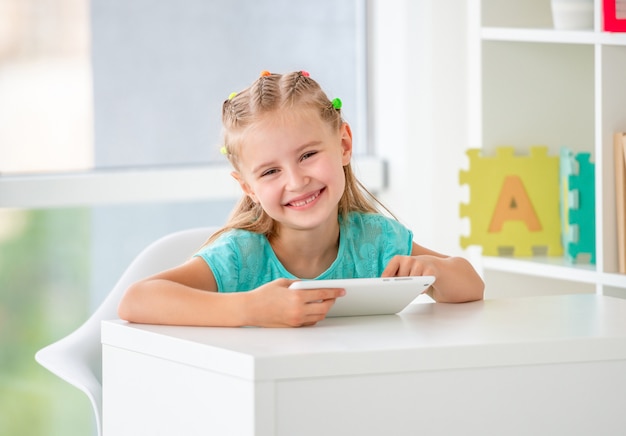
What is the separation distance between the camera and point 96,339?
5.60 feet

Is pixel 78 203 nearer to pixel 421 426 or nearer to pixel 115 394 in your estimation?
pixel 115 394

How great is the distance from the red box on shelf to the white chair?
843 millimetres

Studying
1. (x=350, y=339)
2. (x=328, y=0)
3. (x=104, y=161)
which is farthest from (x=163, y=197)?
(x=350, y=339)

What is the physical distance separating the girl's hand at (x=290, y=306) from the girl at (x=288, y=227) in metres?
Answer: 0.04

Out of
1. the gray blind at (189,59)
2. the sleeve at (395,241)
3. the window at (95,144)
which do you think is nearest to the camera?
the sleeve at (395,241)

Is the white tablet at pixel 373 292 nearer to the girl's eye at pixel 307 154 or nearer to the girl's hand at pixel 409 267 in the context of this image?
the girl's hand at pixel 409 267

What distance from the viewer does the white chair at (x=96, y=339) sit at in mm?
1542

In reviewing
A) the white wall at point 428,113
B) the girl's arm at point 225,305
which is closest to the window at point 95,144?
the white wall at point 428,113

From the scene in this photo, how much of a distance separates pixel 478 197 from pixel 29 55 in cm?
125

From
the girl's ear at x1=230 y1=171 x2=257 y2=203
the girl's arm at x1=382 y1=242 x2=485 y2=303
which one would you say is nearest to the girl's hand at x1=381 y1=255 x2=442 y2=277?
the girl's arm at x1=382 y1=242 x2=485 y2=303

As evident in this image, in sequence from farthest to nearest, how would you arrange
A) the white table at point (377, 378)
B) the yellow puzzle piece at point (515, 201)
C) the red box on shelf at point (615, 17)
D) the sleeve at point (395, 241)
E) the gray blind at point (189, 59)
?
the gray blind at point (189, 59) → the yellow puzzle piece at point (515, 201) → the red box on shelf at point (615, 17) → the sleeve at point (395, 241) → the white table at point (377, 378)

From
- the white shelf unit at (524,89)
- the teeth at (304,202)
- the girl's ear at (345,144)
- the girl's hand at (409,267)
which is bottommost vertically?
the girl's hand at (409,267)

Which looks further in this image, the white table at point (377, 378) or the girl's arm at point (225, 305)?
the girl's arm at point (225, 305)

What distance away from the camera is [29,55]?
2609 mm
